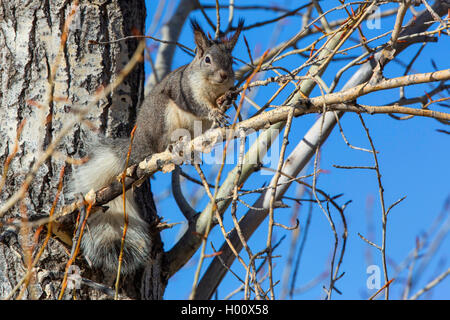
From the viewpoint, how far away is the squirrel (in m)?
2.52

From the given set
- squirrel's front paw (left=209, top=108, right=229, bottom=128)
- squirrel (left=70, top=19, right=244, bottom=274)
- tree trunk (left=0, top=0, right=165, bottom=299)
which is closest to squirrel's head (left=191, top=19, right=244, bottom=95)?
squirrel (left=70, top=19, right=244, bottom=274)

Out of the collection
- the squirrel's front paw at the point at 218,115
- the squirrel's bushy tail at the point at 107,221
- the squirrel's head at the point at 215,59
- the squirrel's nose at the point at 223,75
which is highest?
the squirrel's head at the point at 215,59

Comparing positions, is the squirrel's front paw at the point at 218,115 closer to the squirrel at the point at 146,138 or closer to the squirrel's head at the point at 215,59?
the squirrel at the point at 146,138

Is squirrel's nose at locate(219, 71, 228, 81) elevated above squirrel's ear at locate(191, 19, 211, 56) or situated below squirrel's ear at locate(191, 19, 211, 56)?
below

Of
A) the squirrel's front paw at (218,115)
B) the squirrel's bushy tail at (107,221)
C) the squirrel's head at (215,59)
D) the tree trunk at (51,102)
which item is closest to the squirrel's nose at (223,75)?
the squirrel's head at (215,59)

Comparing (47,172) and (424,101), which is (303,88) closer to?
(424,101)

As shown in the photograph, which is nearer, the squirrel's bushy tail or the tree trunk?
the tree trunk

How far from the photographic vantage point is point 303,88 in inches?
107

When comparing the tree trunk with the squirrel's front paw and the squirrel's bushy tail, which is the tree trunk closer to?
the squirrel's bushy tail

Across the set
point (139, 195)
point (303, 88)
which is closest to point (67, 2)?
point (139, 195)

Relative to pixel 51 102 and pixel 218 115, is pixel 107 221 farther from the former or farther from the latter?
pixel 218 115

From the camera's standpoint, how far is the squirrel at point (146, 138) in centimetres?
252

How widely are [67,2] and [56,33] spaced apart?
162 millimetres

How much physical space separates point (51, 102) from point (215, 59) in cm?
97
